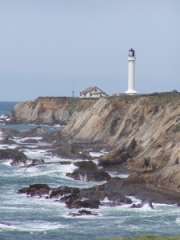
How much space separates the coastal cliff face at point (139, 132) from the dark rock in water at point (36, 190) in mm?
8085

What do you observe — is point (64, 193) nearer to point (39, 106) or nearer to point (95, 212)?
point (95, 212)

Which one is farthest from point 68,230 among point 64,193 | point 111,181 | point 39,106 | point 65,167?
point 39,106

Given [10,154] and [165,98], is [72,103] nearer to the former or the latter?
[165,98]

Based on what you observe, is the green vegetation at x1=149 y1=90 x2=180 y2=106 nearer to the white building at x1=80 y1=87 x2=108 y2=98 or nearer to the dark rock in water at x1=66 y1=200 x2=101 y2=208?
the dark rock in water at x1=66 y1=200 x2=101 y2=208

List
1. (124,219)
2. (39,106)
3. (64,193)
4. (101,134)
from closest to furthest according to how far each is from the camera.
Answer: (124,219) < (64,193) < (101,134) < (39,106)

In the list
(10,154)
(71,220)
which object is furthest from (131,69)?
(71,220)

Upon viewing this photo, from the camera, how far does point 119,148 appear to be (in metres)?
60.9

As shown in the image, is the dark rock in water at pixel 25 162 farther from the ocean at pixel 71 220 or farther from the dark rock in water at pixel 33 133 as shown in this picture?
the dark rock in water at pixel 33 133

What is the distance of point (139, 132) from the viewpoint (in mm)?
69312

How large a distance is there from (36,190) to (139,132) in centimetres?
2729

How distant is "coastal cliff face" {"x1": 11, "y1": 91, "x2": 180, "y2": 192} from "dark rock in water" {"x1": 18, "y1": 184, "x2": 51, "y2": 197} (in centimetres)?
809

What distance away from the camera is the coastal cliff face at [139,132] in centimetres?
5021

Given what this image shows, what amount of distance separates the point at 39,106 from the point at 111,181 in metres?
87.2

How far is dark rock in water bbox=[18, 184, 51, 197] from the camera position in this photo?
43.7 m
